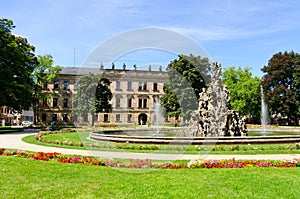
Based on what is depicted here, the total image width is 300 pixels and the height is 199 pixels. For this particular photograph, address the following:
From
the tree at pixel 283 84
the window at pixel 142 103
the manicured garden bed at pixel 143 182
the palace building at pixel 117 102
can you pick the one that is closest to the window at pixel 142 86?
the palace building at pixel 117 102

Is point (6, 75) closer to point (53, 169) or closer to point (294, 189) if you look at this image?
point (53, 169)

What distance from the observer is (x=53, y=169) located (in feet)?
34.7

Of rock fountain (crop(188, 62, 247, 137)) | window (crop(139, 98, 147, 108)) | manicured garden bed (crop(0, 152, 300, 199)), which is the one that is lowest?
manicured garden bed (crop(0, 152, 300, 199))

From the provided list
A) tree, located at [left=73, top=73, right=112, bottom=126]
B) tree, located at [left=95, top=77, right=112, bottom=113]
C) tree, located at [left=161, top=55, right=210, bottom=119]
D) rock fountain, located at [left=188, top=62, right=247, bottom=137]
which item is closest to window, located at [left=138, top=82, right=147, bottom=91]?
tree, located at [left=95, top=77, right=112, bottom=113]

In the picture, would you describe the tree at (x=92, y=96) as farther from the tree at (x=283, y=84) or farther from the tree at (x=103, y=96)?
the tree at (x=283, y=84)

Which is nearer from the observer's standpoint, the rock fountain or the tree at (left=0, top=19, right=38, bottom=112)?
the rock fountain

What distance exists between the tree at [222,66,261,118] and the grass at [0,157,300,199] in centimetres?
5382

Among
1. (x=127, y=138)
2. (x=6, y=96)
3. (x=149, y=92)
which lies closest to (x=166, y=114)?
(x=149, y=92)

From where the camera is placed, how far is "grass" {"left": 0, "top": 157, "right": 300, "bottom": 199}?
7969mm

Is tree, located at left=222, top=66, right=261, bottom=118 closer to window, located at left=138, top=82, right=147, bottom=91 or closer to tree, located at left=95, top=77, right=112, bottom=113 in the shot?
window, located at left=138, top=82, right=147, bottom=91

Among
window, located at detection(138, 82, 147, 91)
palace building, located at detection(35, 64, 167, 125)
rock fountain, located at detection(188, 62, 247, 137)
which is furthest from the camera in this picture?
palace building, located at detection(35, 64, 167, 125)

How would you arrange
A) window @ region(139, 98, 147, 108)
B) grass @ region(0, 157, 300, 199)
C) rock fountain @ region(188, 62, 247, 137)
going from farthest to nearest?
1. window @ region(139, 98, 147, 108)
2. rock fountain @ region(188, 62, 247, 137)
3. grass @ region(0, 157, 300, 199)

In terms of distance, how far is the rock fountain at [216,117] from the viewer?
2172 cm

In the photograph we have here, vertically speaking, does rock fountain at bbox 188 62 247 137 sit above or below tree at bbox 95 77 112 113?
below
